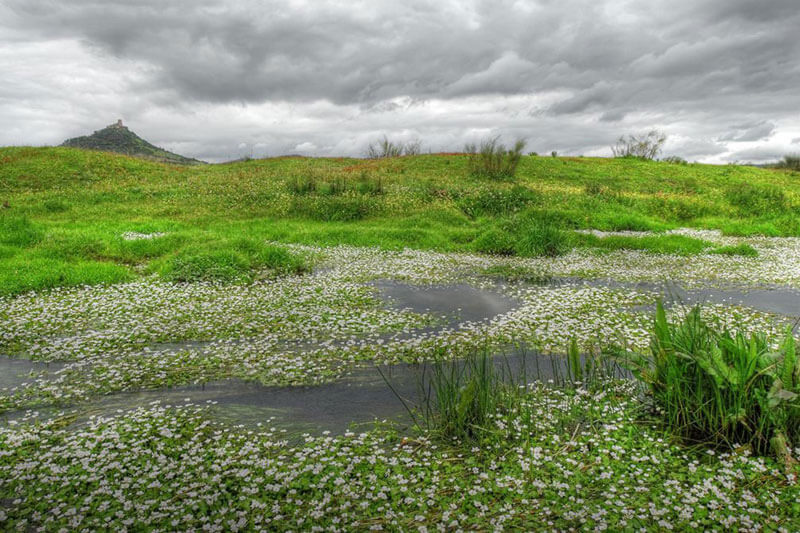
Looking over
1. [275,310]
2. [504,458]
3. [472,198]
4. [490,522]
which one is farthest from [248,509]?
[472,198]

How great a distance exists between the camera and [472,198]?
2875cm

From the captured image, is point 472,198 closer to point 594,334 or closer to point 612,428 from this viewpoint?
point 594,334

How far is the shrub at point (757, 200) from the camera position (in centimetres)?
3034

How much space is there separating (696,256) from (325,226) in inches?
647

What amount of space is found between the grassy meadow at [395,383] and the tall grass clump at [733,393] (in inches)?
1.2

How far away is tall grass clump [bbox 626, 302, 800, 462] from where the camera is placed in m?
5.02

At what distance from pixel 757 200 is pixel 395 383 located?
117ft

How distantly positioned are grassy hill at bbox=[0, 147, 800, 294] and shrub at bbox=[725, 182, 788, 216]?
0.50 ft

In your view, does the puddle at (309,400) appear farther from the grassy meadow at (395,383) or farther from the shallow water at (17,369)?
the shallow water at (17,369)

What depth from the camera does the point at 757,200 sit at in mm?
32031

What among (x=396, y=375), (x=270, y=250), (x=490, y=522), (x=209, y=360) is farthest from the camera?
(x=270, y=250)

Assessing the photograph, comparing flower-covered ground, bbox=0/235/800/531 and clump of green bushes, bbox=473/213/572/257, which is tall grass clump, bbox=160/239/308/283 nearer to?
flower-covered ground, bbox=0/235/800/531

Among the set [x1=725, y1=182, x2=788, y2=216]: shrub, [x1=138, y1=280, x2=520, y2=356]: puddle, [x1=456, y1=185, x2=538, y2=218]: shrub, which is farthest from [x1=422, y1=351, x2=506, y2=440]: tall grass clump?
[x1=725, y1=182, x2=788, y2=216]: shrub

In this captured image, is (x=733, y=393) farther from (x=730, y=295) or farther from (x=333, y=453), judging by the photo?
(x=730, y=295)
